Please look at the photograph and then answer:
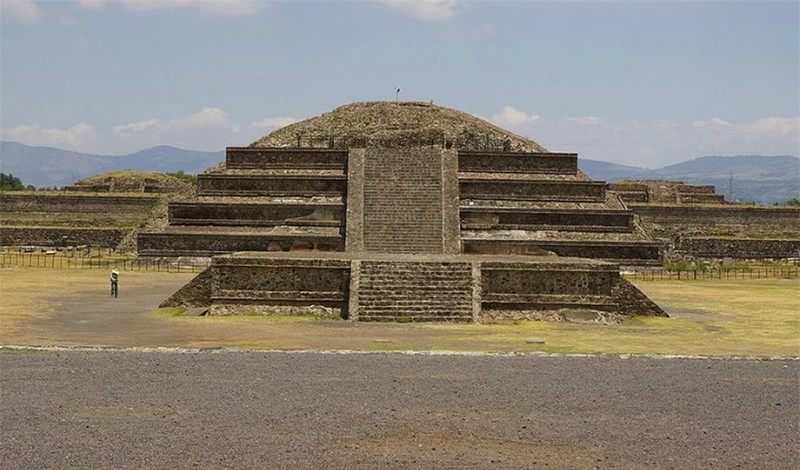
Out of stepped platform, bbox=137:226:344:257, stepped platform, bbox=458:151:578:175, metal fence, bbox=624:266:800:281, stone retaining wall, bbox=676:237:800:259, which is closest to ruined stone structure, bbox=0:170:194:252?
stepped platform, bbox=137:226:344:257

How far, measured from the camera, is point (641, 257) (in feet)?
120

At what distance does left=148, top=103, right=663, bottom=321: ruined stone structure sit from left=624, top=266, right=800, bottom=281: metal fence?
2.19ft

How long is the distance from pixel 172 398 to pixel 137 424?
56.6 inches

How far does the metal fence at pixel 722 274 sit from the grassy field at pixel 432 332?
8.41 m

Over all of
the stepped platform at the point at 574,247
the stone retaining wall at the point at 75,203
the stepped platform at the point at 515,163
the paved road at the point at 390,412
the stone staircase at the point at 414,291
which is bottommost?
the paved road at the point at 390,412

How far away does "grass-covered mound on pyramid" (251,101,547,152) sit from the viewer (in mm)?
50500

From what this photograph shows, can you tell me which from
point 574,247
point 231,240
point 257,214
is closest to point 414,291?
point 574,247

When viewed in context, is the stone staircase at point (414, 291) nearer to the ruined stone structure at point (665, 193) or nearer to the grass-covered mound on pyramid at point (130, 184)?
the ruined stone structure at point (665, 193)

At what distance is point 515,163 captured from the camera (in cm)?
4109

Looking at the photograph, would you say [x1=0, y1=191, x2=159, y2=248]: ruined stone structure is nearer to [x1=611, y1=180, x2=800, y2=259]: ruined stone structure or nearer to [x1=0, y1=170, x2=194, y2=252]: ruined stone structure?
[x1=0, y1=170, x2=194, y2=252]: ruined stone structure

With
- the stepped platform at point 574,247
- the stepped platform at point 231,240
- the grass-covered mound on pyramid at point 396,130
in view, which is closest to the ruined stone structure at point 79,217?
the stepped platform at point 231,240

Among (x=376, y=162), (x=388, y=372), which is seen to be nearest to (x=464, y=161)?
(x=376, y=162)

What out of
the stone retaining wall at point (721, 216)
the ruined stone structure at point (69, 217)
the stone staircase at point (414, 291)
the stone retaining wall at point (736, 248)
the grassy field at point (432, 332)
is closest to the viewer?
the grassy field at point (432, 332)

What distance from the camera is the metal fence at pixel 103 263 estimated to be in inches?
1432
